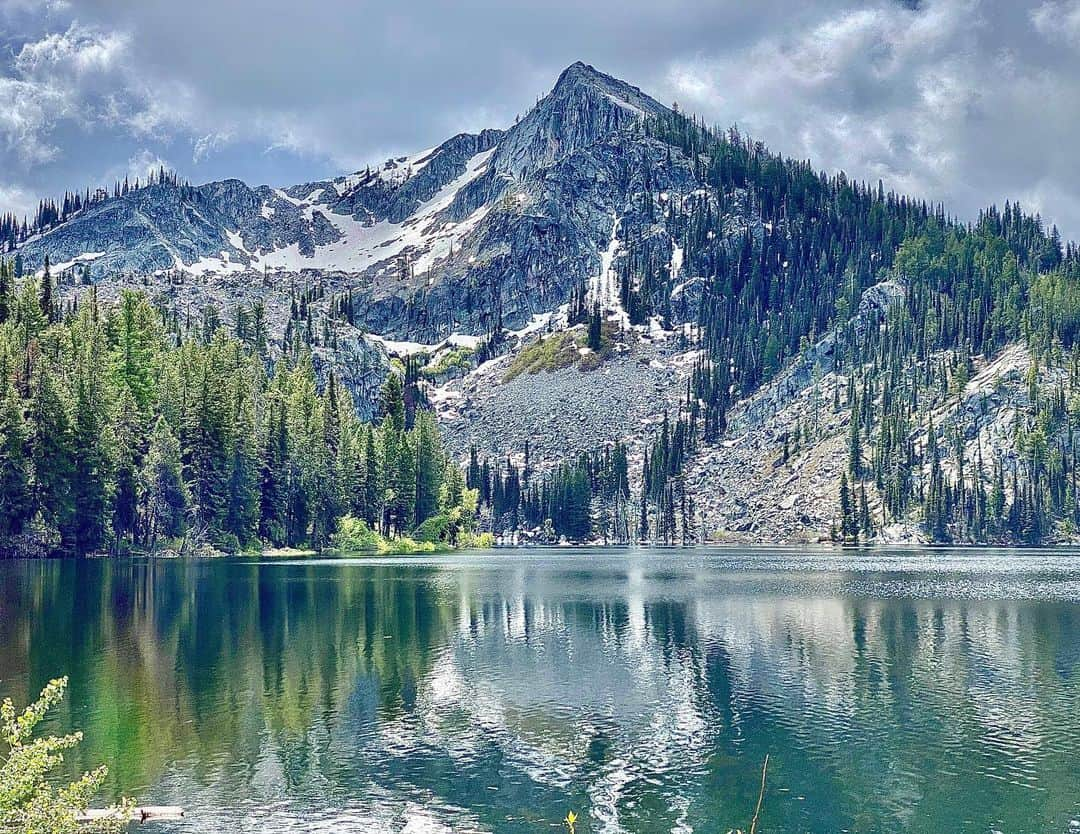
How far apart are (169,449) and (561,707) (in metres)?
112

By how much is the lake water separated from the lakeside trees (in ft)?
139

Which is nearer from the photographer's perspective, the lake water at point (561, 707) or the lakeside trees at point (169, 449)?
the lake water at point (561, 707)

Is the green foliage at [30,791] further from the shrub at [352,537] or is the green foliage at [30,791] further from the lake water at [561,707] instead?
the shrub at [352,537]

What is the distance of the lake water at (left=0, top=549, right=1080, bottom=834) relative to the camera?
103 feet

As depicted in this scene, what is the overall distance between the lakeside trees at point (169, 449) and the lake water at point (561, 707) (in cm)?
4250

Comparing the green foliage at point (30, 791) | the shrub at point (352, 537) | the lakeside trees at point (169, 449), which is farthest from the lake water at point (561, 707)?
the shrub at point (352, 537)

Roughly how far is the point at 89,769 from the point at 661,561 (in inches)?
5310

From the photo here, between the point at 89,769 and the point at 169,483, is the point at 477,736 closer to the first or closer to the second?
the point at 89,769

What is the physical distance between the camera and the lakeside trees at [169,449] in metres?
125

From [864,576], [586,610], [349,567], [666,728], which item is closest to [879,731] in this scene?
[666,728]

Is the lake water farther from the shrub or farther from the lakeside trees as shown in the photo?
the shrub

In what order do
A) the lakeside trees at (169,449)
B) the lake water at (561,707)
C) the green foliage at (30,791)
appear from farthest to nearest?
1. the lakeside trees at (169,449)
2. the lake water at (561,707)
3. the green foliage at (30,791)

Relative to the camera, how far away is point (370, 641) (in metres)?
61.8

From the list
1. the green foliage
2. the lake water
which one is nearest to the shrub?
the lake water
